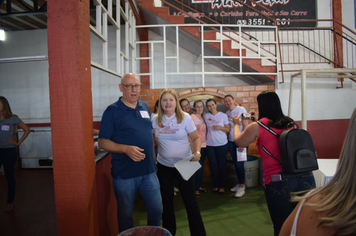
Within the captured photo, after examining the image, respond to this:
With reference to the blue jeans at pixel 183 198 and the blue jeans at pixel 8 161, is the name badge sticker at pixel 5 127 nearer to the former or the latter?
the blue jeans at pixel 8 161

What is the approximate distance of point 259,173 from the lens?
4.45m

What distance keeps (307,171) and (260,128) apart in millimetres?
449

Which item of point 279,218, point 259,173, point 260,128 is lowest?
point 259,173

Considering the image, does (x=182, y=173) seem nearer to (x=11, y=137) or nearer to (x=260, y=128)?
(x=260, y=128)

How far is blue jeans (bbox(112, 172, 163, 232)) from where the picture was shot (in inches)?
79.0

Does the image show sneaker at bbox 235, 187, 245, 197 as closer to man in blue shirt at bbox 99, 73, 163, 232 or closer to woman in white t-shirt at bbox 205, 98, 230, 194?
woman in white t-shirt at bbox 205, 98, 230, 194

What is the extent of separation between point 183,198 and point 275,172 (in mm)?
981

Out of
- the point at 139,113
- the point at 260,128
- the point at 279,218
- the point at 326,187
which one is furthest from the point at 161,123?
the point at 326,187

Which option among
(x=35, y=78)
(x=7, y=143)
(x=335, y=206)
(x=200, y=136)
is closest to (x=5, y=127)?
(x=7, y=143)

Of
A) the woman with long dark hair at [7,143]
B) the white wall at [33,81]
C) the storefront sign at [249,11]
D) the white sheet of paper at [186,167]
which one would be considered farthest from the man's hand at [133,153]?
the storefront sign at [249,11]

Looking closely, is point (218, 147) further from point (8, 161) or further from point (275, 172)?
point (8, 161)

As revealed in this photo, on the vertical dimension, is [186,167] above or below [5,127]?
below

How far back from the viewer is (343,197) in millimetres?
723

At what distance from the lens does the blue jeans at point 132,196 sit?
2008 mm
